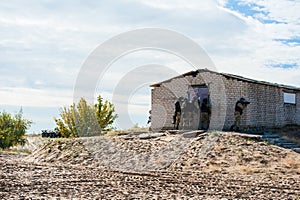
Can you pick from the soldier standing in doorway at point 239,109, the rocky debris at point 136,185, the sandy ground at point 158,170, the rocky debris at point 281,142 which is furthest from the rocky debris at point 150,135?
the soldier standing in doorway at point 239,109

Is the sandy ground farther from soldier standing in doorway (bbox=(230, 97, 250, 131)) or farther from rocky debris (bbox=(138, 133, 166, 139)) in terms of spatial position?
soldier standing in doorway (bbox=(230, 97, 250, 131))

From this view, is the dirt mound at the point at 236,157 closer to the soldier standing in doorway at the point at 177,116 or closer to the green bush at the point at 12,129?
the soldier standing in doorway at the point at 177,116

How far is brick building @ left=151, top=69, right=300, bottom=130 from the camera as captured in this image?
24266 mm

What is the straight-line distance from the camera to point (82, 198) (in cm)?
874

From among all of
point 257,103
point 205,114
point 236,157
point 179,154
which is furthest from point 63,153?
point 257,103

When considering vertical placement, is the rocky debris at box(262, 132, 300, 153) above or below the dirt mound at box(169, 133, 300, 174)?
above

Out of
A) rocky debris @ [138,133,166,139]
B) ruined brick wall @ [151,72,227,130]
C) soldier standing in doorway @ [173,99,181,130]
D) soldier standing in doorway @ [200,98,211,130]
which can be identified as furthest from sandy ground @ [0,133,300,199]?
ruined brick wall @ [151,72,227,130]

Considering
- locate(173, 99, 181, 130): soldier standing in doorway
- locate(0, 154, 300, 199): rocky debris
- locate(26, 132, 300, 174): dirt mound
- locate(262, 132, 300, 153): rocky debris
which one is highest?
locate(173, 99, 181, 130): soldier standing in doorway

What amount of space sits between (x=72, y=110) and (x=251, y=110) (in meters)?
11.6

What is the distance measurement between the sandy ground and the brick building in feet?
19.4

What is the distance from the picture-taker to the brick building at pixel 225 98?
24.3 metres

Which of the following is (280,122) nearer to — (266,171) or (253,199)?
(266,171)

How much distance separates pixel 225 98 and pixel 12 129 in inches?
508

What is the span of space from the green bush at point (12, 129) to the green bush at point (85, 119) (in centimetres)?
287
